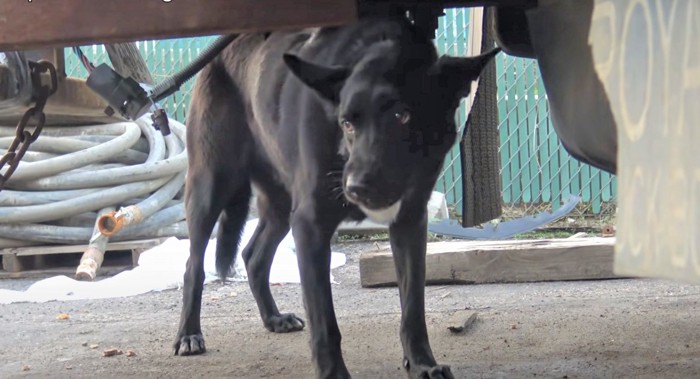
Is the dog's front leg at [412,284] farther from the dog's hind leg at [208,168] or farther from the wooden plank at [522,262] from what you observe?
the wooden plank at [522,262]

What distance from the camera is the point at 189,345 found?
12.2 ft

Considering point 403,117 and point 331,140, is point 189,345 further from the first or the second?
point 403,117

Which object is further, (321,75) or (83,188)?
(83,188)

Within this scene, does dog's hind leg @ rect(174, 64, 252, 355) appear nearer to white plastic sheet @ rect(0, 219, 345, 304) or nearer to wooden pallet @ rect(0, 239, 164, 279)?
white plastic sheet @ rect(0, 219, 345, 304)

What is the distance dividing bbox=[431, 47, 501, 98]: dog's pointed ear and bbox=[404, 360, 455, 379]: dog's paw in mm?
905

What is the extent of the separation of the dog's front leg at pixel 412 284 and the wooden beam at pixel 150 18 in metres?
1.17

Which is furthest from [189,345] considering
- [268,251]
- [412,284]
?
[412,284]

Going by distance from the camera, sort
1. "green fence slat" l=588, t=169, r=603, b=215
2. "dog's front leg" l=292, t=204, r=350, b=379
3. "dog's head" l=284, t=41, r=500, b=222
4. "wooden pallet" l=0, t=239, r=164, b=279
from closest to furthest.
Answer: "dog's head" l=284, t=41, r=500, b=222 → "dog's front leg" l=292, t=204, r=350, b=379 → "wooden pallet" l=0, t=239, r=164, b=279 → "green fence slat" l=588, t=169, r=603, b=215

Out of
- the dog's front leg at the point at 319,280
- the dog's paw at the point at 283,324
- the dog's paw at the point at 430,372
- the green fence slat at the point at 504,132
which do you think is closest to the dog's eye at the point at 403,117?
the dog's front leg at the point at 319,280

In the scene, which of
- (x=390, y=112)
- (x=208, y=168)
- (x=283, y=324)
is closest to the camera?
(x=390, y=112)

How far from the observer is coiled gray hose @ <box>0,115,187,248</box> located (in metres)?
6.60

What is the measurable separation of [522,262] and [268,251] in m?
1.52

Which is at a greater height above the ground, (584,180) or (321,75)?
(321,75)

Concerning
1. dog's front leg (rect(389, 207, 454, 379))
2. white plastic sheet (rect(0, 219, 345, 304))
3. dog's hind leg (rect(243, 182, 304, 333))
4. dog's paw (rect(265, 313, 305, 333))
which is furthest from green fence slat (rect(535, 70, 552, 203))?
dog's front leg (rect(389, 207, 454, 379))
